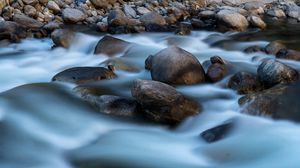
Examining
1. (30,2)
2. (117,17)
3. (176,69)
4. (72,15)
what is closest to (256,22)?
(117,17)

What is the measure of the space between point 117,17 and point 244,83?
4.76 meters

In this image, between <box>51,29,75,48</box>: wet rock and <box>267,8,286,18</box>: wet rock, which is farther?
<box>267,8,286,18</box>: wet rock

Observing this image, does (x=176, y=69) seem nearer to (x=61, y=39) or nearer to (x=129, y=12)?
(x=61, y=39)

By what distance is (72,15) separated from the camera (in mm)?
10594

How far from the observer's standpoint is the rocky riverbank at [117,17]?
9.82 metres

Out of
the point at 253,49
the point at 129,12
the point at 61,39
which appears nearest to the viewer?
the point at 253,49

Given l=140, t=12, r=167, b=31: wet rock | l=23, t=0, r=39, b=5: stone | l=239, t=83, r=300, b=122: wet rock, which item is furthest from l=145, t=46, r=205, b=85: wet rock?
l=23, t=0, r=39, b=5: stone

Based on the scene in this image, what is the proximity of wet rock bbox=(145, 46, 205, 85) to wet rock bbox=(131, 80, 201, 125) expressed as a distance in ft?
2.87

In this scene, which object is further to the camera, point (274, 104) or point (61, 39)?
point (61, 39)

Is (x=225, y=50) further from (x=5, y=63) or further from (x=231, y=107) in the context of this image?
(x=5, y=63)

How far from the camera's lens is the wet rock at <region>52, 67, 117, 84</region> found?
6.39 metres

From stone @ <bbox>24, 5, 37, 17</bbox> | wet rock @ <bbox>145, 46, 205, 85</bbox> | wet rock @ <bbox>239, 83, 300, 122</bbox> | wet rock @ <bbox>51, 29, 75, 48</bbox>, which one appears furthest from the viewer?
stone @ <bbox>24, 5, 37, 17</bbox>

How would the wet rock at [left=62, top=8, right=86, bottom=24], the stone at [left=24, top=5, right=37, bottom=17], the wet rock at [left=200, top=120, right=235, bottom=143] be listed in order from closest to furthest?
1. the wet rock at [left=200, top=120, right=235, bottom=143]
2. the stone at [left=24, top=5, right=37, bottom=17]
3. the wet rock at [left=62, top=8, right=86, bottom=24]

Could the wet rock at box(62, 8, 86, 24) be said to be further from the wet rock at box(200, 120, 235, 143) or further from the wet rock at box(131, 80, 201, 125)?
the wet rock at box(200, 120, 235, 143)
